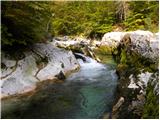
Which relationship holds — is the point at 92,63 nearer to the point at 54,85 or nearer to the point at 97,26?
the point at 54,85

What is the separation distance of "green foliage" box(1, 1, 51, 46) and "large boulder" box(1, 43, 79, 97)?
26.3 inches

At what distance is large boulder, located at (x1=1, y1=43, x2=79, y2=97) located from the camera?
10.5 metres

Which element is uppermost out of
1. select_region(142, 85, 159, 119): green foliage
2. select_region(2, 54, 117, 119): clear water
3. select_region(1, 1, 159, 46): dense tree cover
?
select_region(1, 1, 159, 46): dense tree cover

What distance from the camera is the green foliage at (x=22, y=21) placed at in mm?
10822

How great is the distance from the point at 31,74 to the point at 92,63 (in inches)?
199

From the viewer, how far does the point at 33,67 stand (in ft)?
39.7

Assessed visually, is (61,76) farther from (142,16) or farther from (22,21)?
(142,16)

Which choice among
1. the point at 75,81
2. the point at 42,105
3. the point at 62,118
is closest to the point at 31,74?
the point at 75,81

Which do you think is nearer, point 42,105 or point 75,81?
point 42,105

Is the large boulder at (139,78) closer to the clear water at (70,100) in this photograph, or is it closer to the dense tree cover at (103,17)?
the clear water at (70,100)

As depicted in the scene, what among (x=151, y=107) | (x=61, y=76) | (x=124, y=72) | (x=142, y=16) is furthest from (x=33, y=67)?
(x=142, y=16)

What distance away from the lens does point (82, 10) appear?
1363 inches

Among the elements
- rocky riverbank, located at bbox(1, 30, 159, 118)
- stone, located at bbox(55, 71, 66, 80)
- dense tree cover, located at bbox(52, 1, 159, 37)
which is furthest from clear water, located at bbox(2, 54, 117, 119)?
dense tree cover, located at bbox(52, 1, 159, 37)

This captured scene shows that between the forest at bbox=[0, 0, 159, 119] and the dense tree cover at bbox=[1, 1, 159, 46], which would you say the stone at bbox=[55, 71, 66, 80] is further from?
the dense tree cover at bbox=[1, 1, 159, 46]
